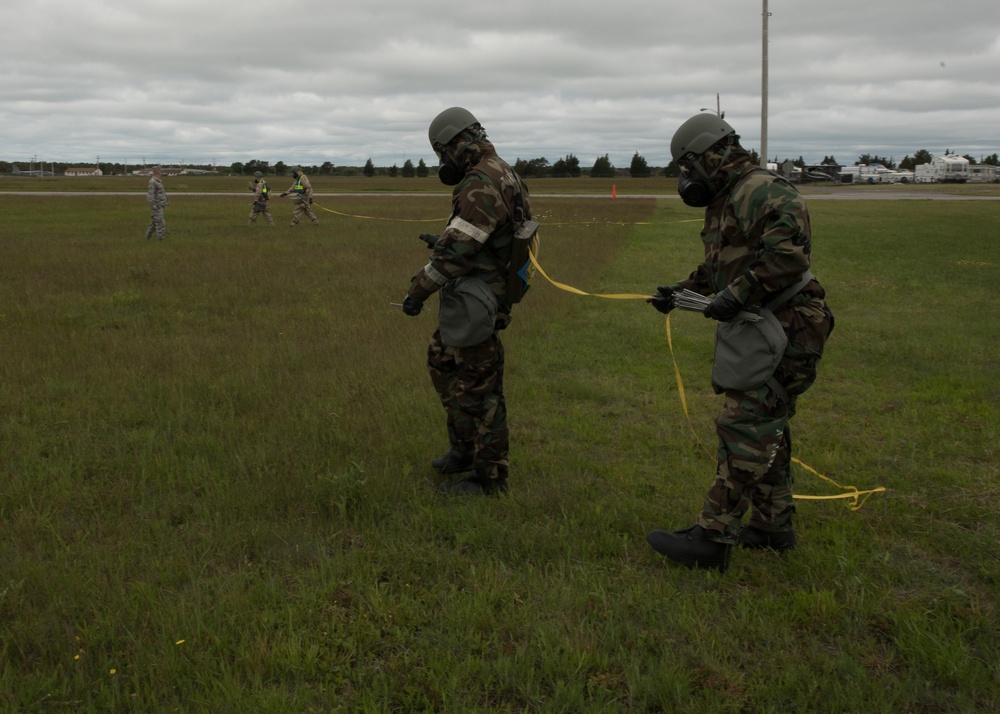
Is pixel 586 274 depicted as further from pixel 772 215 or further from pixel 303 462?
pixel 772 215

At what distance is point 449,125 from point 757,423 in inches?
92.1

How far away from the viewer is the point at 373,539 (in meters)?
4.22

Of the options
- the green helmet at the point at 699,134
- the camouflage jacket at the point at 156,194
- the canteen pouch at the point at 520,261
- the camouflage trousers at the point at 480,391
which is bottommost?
the camouflage trousers at the point at 480,391

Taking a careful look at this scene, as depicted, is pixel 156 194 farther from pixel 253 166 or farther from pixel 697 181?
pixel 253 166

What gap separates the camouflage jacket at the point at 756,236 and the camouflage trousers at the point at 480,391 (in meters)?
1.44

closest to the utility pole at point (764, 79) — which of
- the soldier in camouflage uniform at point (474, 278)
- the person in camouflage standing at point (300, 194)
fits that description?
the person in camouflage standing at point (300, 194)

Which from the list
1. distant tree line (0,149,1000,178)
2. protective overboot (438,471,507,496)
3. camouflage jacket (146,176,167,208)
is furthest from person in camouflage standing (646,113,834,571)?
distant tree line (0,149,1000,178)

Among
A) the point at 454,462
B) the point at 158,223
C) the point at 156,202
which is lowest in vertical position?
the point at 454,462

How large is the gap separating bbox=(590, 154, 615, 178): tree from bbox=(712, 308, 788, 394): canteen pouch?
87.2 meters

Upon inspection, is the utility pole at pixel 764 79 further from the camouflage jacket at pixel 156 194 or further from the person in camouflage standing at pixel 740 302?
the person in camouflage standing at pixel 740 302

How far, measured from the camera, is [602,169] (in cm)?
8888

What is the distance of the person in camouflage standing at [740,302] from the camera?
370 cm

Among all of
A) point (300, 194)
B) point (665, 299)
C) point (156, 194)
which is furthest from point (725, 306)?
point (300, 194)

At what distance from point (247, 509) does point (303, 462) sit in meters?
0.75
